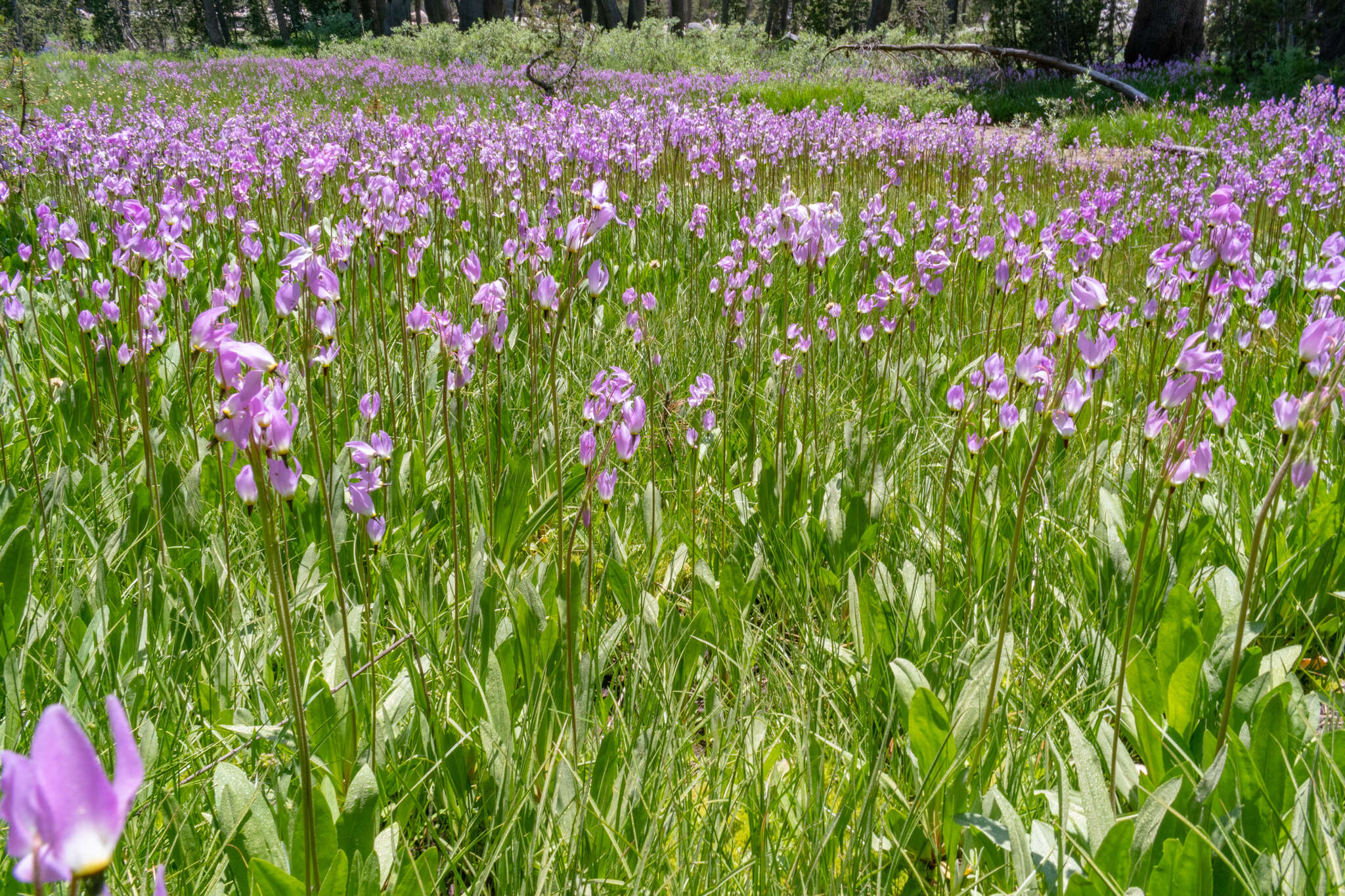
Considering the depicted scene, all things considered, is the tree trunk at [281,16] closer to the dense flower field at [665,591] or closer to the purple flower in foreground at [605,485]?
the dense flower field at [665,591]

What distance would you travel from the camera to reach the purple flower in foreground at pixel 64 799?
448 mm

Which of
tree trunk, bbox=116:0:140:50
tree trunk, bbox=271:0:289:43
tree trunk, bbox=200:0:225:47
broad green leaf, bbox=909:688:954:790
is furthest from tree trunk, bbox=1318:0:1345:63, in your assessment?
tree trunk, bbox=116:0:140:50

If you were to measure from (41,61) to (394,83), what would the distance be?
41.1 feet

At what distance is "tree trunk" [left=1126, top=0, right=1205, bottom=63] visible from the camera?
17672 millimetres

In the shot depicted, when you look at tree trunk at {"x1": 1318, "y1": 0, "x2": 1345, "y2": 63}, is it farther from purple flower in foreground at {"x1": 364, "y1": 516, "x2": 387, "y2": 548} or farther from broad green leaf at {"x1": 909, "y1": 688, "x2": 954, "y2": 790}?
purple flower in foreground at {"x1": 364, "y1": 516, "x2": 387, "y2": 548}

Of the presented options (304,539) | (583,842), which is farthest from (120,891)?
(304,539)

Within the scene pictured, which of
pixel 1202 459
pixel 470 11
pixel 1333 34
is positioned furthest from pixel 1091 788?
pixel 470 11

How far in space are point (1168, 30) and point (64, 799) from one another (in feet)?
72.0

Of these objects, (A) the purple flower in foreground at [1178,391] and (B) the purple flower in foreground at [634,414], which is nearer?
(A) the purple flower in foreground at [1178,391]

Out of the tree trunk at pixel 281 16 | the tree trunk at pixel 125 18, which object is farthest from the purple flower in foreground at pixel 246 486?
the tree trunk at pixel 281 16

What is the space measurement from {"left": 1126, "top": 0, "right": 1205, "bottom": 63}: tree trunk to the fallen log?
205 centimetres

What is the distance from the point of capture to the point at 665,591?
2162 millimetres

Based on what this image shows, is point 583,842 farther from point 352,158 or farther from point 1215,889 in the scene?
point 352,158

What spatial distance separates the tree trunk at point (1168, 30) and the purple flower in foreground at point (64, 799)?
21317 mm
